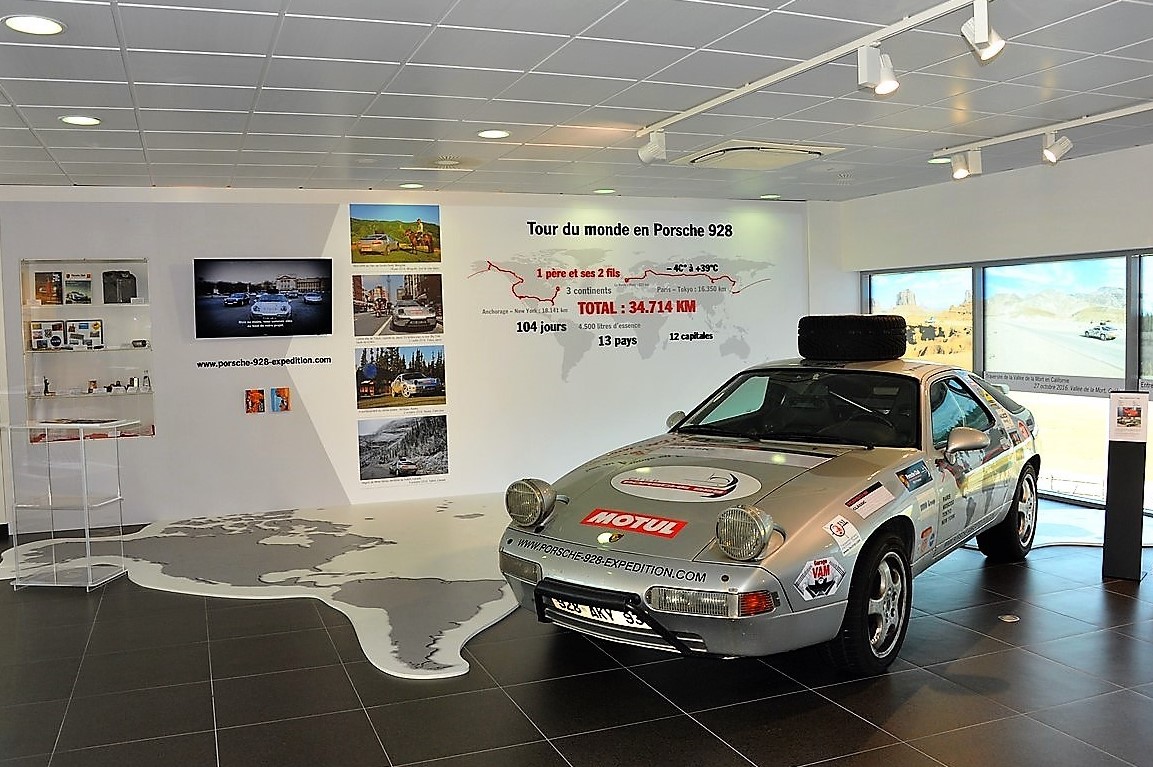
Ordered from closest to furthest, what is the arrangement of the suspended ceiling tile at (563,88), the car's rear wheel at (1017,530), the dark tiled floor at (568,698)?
the dark tiled floor at (568,698)
the suspended ceiling tile at (563,88)
the car's rear wheel at (1017,530)

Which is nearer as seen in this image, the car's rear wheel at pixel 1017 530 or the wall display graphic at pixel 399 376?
the car's rear wheel at pixel 1017 530

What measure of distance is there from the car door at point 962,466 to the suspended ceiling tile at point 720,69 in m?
1.86

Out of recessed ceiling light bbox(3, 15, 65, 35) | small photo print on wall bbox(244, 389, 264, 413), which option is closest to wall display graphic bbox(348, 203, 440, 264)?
small photo print on wall bbox(244, 389, 264, 413)

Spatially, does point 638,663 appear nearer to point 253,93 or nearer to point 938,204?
point 253,93

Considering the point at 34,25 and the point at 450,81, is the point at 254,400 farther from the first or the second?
the point at 34,25

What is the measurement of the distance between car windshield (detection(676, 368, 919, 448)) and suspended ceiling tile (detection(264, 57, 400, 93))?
251cm

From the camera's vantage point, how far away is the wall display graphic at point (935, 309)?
30.5ft

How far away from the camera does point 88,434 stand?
26.5ft

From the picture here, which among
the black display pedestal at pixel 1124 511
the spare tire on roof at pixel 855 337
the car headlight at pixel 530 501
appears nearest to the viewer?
the car headlight at pixel 530 501

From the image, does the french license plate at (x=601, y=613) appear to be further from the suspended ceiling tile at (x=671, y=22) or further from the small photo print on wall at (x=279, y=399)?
the small photo print on wall at (x=279, y=399)

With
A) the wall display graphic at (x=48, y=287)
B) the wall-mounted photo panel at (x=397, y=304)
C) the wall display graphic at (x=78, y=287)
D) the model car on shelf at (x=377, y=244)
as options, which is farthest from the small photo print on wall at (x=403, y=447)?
the wall display graphic at (x=48, y=287)

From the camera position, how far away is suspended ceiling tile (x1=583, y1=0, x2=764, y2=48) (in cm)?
396

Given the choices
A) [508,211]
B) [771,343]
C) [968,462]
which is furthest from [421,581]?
[771,343]

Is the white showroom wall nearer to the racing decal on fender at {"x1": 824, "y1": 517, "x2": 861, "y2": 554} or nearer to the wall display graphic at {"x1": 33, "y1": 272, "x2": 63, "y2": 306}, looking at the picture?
the wall display graphic at {"x1": 33, "y1": 272, "x2": 63, "y2": 306}
